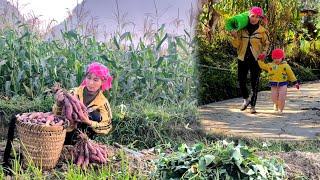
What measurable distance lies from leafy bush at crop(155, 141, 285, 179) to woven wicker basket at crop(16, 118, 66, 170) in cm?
45

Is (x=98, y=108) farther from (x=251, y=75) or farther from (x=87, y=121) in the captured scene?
(x=251, y=75)

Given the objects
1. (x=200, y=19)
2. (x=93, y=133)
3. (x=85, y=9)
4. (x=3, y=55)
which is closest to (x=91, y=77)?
(x=93, y=133)

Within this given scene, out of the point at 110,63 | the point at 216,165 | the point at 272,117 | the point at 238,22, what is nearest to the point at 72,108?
the point at 216,165

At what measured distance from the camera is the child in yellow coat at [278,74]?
256 cm

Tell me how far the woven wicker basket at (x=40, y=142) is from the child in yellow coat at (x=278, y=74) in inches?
35.7

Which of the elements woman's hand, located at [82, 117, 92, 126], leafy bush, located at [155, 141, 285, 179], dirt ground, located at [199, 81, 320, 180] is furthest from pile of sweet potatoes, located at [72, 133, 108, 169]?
dirt ground, located at [199, 81, 320, 180]

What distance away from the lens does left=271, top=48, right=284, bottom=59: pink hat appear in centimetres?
254

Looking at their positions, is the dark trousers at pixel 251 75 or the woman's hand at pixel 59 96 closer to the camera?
the woman's hand at pixel 59 96

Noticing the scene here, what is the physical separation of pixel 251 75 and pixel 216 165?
67 cm

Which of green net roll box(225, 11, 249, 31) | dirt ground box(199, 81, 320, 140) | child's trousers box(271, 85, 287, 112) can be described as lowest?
dirt ground box(199, 81, 320, 140)

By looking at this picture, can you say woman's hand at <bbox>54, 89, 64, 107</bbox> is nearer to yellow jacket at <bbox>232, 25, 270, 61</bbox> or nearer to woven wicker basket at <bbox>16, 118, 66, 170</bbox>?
woven wicker basket at <bbox>16, 118, 66, 170</bbox>

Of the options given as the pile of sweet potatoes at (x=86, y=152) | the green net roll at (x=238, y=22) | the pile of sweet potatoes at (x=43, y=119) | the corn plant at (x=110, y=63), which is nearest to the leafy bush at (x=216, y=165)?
the pile of sweet potatoes at (x=86, y=152)

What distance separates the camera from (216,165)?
2.08 meters

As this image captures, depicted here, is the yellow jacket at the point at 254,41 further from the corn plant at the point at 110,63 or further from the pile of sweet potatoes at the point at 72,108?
the corn plant at the point at 110,63
